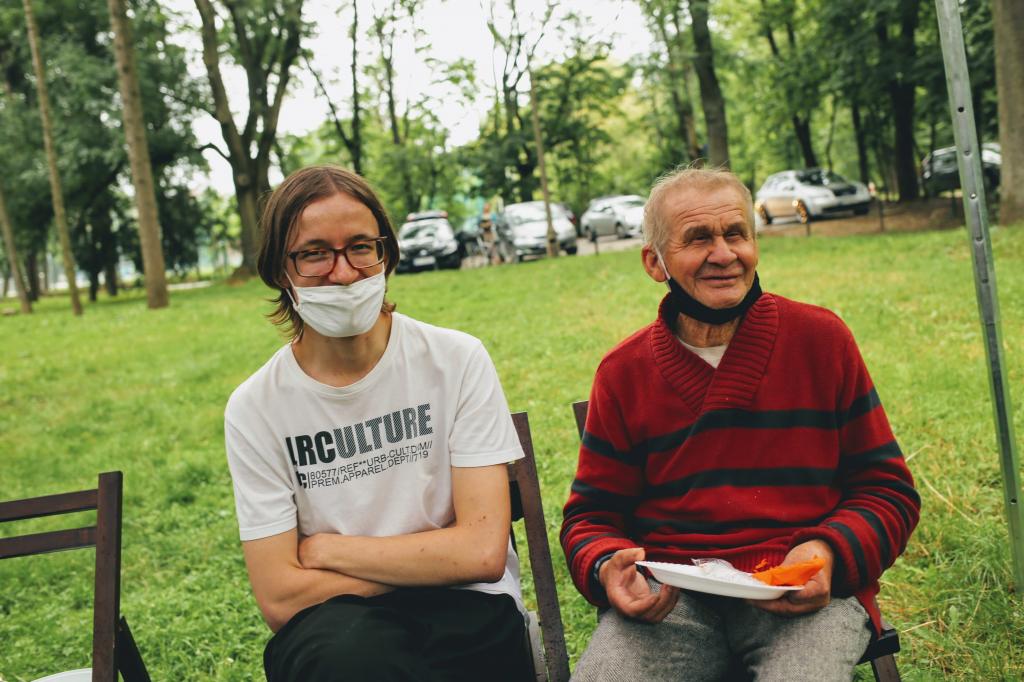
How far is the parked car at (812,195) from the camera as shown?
21.8 m

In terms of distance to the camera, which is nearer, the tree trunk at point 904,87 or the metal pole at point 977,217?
the metal pole at point 977,217

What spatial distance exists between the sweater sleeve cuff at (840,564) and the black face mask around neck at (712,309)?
1.95 ft

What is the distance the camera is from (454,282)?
1482 centimetres

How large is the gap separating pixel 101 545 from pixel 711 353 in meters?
1.83

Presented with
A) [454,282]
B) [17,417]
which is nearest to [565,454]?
[17,417]

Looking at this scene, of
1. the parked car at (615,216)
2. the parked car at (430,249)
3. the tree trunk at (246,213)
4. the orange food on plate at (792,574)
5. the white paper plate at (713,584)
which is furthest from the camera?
the parked car at (615,216)

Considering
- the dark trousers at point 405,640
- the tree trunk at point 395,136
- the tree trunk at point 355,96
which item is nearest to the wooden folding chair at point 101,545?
the dark trousers at point 405,640

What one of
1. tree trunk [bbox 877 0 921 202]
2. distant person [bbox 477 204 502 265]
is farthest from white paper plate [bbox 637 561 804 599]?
distant person [bbox 477 204 502 265]

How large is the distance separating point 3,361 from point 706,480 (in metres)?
11.4

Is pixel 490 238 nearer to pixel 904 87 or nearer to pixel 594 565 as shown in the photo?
pixel 904 87

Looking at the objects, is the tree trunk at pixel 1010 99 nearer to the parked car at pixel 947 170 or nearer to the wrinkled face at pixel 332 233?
the parked car at pixel 947 170

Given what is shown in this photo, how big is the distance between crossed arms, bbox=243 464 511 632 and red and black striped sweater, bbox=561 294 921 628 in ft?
0.88

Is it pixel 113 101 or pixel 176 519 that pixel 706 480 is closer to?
pixel 176 519

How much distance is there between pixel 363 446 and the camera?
2.39 meters
